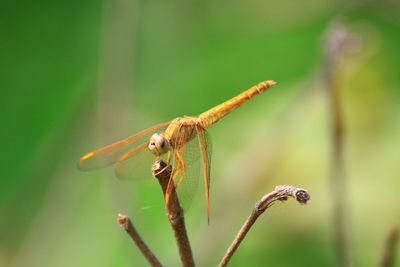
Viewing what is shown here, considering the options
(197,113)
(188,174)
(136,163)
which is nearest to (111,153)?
(136,163)

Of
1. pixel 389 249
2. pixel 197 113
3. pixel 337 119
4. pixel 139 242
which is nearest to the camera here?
pixel 139 242

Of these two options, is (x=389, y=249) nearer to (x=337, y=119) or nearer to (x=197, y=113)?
(x=337, y=119)

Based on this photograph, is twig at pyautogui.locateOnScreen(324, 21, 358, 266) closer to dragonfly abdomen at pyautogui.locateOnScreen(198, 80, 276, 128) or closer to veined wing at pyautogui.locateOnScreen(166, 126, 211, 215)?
dragonfly abdomen at pyautogui.locateOnScreen(198, 80, 276, 128)

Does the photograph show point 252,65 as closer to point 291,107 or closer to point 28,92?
point 291,107

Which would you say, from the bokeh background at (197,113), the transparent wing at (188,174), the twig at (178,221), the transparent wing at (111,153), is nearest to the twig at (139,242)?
Result: the twig at (178,221)

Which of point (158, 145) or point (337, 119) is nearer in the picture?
point (158, 145)

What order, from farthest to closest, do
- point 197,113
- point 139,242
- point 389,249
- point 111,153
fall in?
point 197,113, point 111,153, point 389,249, point 139,242

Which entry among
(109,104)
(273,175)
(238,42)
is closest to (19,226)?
(109,104)

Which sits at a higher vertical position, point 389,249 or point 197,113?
point 389,249
